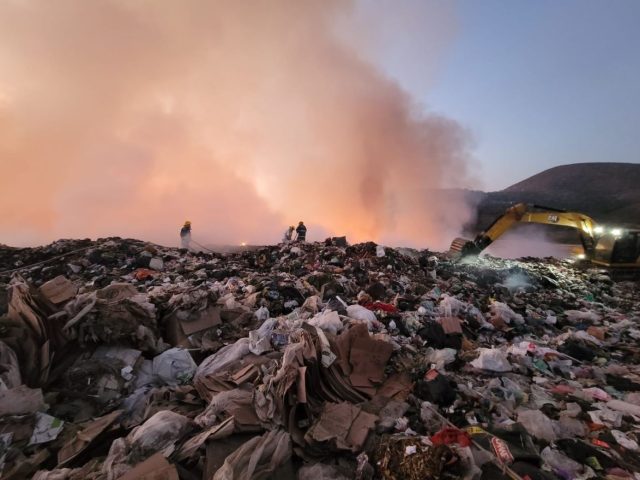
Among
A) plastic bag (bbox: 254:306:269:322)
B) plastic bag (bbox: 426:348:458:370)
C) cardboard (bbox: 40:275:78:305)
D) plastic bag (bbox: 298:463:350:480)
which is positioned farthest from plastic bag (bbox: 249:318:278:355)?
cardboard (bbox: 40:275:78:305)

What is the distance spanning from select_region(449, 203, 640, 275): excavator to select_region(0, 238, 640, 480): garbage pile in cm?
445

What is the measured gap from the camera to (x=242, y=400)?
2375mm

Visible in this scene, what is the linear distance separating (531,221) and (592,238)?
1.48 m

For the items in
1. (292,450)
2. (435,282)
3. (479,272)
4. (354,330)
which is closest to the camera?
(292,450)

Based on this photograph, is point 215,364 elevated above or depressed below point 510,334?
above

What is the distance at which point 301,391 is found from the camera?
95.2 inches

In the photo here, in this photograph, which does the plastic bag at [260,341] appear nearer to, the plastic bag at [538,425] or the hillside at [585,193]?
the plastic bag at [538,425]

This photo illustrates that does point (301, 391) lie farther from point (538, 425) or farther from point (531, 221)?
point (531, 221)

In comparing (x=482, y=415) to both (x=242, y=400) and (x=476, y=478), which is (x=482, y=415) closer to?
(x=476, y=478)

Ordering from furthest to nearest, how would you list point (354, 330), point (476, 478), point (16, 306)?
point (354, 330)
point (16, 306)
point (476, 478)

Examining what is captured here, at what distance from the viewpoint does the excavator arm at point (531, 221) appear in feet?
28.4

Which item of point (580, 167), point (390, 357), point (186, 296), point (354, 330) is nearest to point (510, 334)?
point (390, 357)

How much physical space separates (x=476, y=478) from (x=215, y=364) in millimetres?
2345

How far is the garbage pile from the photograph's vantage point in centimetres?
195
